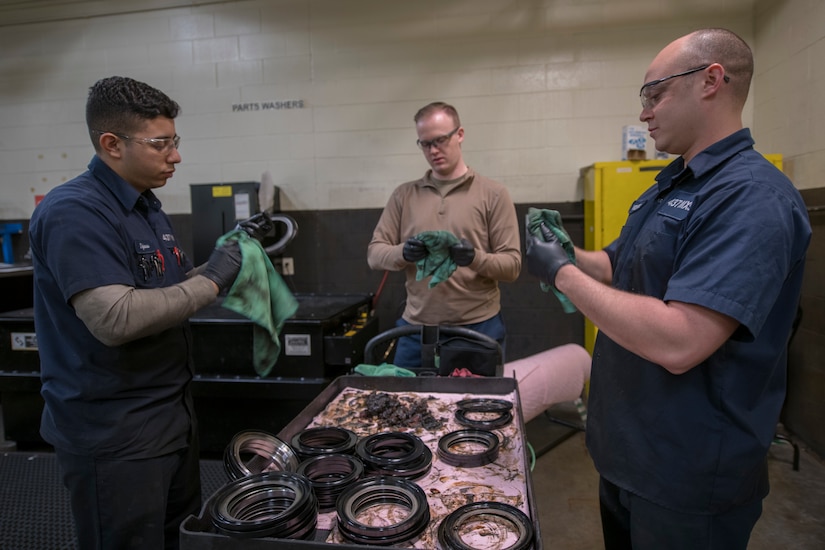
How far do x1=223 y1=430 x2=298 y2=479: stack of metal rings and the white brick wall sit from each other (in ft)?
9.10

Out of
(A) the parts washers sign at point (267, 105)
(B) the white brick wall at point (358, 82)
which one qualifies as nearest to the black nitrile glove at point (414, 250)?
(B) the white brick wall at point (358, 82)

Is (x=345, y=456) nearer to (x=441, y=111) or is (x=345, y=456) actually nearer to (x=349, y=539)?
(x=349, y=539)

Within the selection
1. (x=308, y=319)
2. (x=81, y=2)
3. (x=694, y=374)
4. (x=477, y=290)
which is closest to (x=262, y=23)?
(x=81, y=2)

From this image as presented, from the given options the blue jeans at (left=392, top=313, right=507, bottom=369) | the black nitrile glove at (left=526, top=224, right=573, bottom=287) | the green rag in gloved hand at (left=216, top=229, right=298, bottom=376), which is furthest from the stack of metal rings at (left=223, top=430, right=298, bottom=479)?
the blue jeans at (left=392, top=313, right=507, bottom=369)

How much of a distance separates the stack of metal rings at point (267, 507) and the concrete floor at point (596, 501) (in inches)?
55.0

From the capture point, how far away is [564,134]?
3.57 metres

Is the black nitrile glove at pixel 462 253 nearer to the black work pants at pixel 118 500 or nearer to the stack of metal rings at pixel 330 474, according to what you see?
the stack of metal rings at pixel 330 474

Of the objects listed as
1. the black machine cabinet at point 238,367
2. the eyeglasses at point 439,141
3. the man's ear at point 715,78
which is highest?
the eyeglasses at point 439,141

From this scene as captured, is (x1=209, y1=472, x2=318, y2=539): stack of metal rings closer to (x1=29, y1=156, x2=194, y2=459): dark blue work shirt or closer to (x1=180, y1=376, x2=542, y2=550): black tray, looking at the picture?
(x1=180, y1=376, x2=542, y2=550): black tray

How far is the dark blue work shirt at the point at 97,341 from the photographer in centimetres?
126

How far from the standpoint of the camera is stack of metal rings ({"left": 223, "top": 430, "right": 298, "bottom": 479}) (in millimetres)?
1139

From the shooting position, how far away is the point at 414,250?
2.06 metres

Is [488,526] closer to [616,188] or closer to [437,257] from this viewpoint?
[437,257]

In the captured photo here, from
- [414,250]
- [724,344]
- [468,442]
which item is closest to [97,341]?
[468,442]
